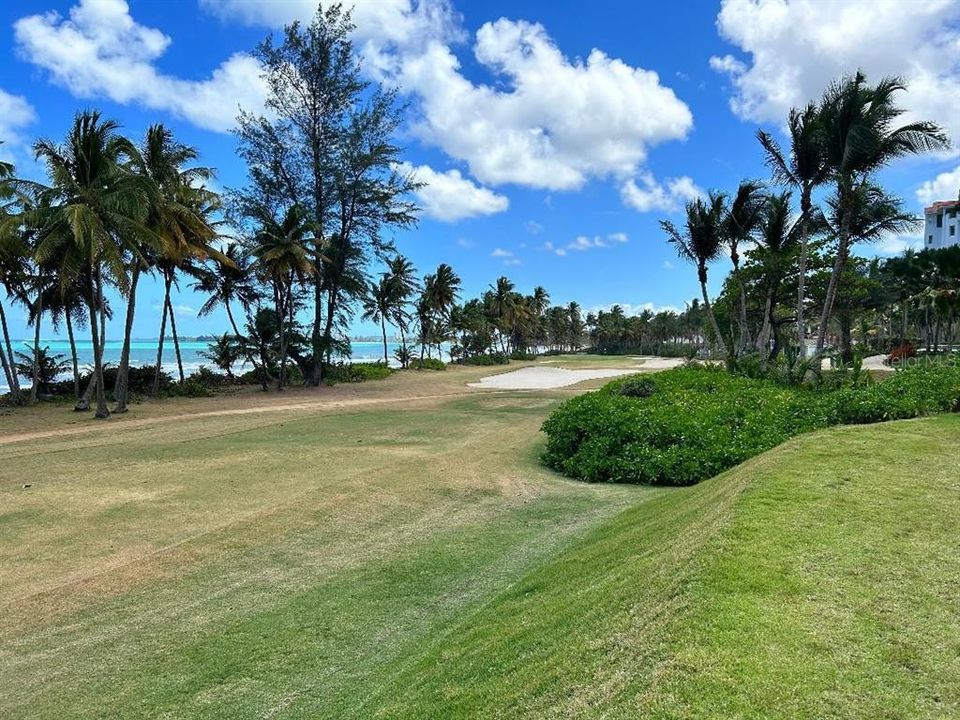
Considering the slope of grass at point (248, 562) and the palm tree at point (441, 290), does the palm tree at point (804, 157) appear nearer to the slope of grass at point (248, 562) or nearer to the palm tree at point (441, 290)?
the slope of grass at point (248, 562)

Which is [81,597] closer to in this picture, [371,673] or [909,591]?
[371,673]

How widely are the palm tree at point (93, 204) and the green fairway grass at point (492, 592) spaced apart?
9.52 metres

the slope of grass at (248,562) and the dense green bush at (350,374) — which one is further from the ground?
the dense green bush at (350,374)

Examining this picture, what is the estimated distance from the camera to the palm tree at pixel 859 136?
16.0 meters

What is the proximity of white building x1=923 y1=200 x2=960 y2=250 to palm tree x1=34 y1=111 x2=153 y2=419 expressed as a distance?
70276mm

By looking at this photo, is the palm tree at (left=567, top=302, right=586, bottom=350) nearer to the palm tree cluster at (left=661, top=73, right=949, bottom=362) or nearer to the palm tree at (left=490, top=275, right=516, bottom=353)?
the palm tree at (left=490, top=275, right=516, bottom=353)

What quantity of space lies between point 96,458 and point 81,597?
739cm

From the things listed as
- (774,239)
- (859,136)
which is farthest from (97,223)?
(774,239)

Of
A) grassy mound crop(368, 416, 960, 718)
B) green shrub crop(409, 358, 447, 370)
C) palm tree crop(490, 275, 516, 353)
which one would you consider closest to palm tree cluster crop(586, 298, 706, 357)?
palm tree crop(490, 275, 516, 353)

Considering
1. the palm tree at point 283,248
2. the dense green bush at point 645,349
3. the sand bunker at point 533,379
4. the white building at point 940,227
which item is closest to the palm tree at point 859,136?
the sand bunker at point 533,379

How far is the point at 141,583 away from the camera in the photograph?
227 inches

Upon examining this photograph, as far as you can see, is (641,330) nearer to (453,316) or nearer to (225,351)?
(453,316)

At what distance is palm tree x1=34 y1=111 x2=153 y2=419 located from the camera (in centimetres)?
1664

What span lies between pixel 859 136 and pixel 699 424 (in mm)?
11444
